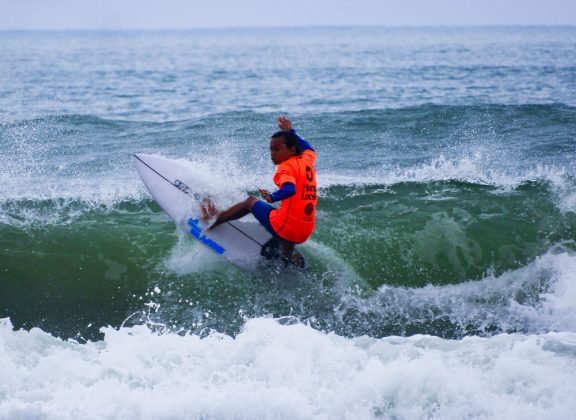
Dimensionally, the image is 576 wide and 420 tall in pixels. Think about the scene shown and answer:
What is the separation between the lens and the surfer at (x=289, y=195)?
18.8ft

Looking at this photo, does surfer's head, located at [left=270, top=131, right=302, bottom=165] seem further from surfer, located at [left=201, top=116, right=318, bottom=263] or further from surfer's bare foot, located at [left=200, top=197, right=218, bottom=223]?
surfer's bare foot, located at [left=200, top=197, right=218, bottom=223]

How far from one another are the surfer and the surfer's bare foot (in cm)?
46

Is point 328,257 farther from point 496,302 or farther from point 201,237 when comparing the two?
point 496,302

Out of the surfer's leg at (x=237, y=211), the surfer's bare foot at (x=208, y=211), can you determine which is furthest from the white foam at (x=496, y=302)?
the surfer's bare foot at (x=208, y=211)

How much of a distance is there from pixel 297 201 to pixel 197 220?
1370mm

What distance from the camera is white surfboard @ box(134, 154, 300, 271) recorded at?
6609mm

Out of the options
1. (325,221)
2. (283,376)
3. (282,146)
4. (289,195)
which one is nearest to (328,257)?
→ (325,221)

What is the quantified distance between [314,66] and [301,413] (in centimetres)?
2758

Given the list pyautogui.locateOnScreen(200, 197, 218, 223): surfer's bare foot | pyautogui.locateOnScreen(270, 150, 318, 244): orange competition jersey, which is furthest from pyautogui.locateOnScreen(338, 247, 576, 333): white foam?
pyautogui.locateOnScreen(200, 197, 218, 223): surfer's bare foot

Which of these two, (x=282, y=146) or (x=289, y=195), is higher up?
(x=282, y=146)

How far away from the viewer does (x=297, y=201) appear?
5898 millimetres

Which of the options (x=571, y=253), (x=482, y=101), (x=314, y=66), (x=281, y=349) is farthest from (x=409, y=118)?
(x=314, y=66)

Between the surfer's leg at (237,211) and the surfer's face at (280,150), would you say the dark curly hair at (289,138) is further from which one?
the surfer's leg at (237,211)

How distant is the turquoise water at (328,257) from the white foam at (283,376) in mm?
19
